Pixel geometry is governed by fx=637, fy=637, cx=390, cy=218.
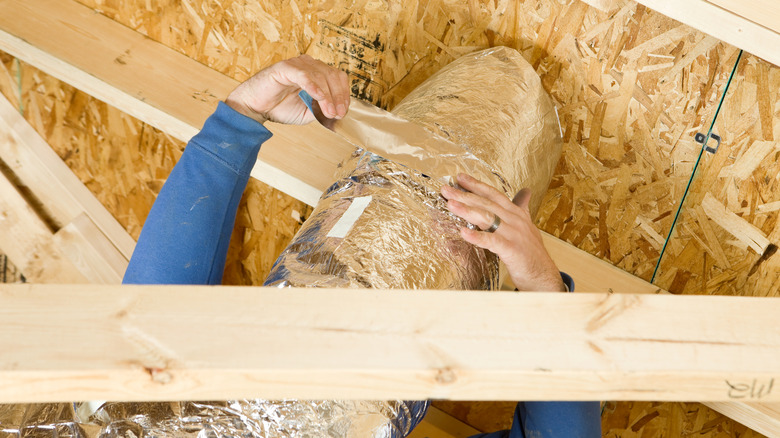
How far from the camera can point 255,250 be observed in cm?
194

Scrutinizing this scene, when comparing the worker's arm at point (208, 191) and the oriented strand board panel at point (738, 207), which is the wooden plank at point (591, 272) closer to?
the oriented strand board panel at point (738, 207)

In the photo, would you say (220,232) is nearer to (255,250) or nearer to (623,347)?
(255,250)

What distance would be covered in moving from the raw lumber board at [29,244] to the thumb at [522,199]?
1530 mm

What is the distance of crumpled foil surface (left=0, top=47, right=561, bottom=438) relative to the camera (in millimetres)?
825

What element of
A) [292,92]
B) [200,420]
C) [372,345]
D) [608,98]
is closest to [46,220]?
[292,92]

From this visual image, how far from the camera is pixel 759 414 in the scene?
1.36 m

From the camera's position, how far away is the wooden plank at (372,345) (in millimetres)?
540

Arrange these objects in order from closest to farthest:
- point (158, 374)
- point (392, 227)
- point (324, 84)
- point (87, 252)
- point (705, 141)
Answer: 1. point (158, 374)
2. point (392, 227)
3. point (324, 84)
4. point (705, 141)
5. point (87, 252)

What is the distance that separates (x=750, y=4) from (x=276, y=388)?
3.05 feet

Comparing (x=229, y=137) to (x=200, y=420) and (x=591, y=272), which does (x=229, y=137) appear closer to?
(x=200, y=420)

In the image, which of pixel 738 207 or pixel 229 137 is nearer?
pixel 229 137

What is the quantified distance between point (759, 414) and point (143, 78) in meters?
1.65

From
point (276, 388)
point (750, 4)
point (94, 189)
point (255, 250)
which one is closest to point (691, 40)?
point (750, 4)

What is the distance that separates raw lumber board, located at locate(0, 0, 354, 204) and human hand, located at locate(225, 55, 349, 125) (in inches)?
8.4
